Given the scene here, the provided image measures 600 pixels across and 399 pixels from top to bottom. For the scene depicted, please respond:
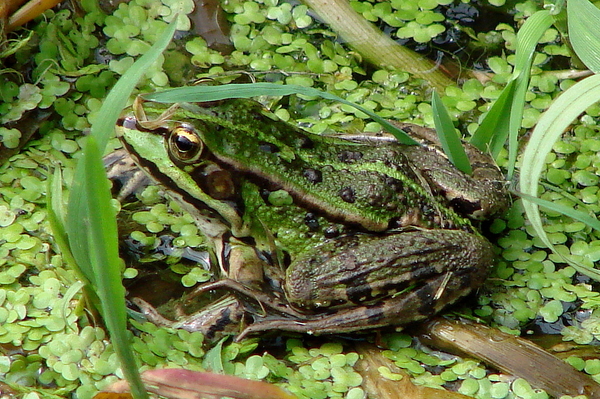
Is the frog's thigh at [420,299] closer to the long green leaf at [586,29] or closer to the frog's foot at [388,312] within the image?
the frog's foot at [388,312]

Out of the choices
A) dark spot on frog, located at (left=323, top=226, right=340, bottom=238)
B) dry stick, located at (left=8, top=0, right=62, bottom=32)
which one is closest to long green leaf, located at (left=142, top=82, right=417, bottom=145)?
dark spot on frog, located at (left=323, top=226, right=340, bottom=238)

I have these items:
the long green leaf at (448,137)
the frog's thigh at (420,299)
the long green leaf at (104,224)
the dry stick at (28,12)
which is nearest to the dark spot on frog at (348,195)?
the frog's thigh at (420,299)

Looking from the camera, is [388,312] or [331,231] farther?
[331,231]

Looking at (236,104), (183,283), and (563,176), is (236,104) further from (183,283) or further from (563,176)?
(563,176)

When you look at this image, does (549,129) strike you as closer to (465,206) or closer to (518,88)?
(518,88)

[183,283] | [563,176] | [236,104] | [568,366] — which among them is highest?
[236,104]

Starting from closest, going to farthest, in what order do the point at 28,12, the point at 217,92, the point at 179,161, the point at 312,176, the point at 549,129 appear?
1. the point at 217,92
2. the point at 549,129
3. the point at 179,161
4. the point at 312,176
5. the point at 28,12

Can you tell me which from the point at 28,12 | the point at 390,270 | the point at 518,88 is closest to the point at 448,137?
the point at 518,88

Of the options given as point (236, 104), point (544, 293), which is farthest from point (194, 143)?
point (544, 293)
